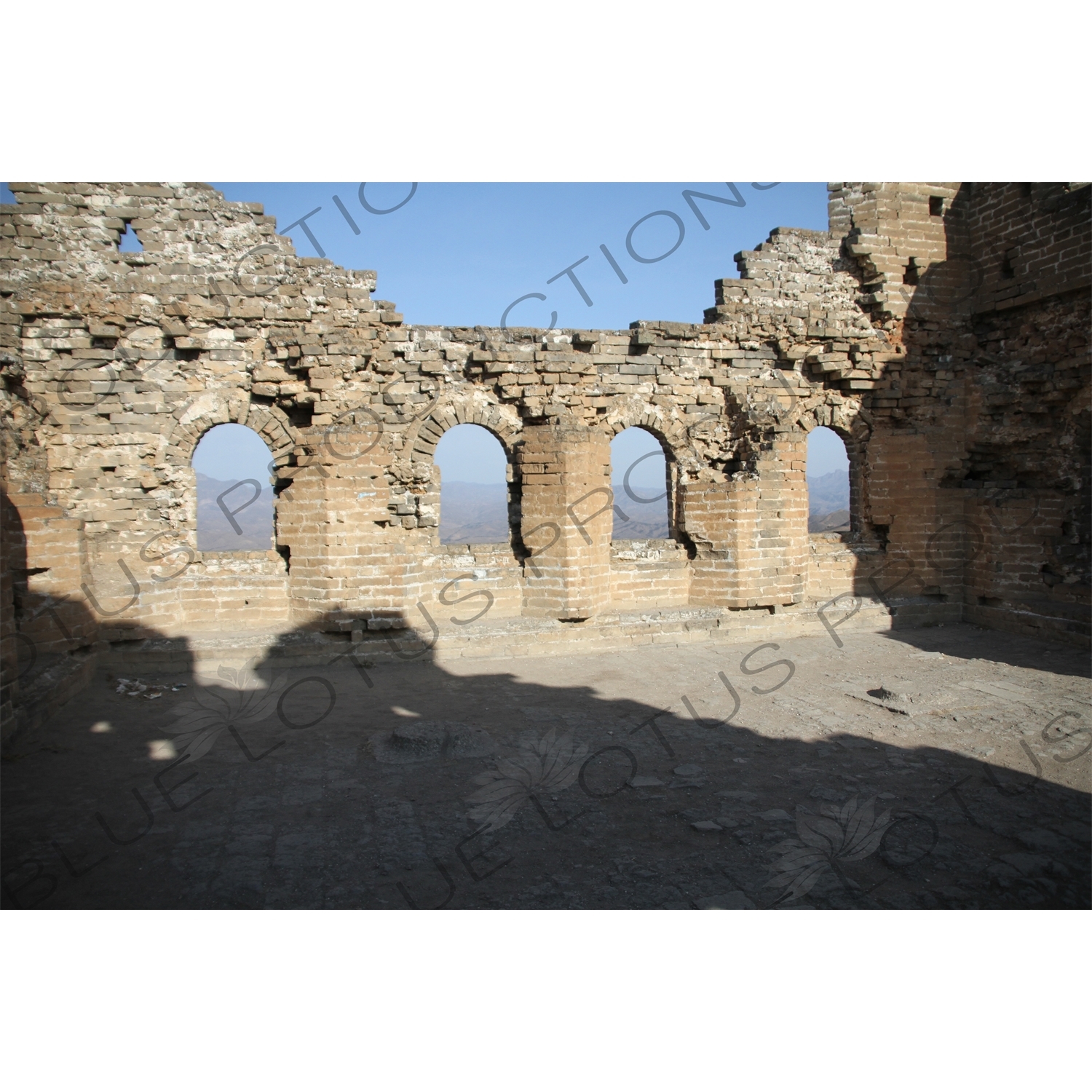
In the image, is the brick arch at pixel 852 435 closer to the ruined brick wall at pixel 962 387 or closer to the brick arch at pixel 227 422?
the ruined brick wall at pixel 962 387

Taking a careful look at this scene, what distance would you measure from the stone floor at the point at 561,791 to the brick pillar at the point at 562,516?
1.55 meters

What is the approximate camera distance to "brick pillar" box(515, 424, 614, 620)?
917cm

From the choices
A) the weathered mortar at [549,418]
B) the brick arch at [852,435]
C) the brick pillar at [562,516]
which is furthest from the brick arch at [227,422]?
A: the brick arch at [852,435]

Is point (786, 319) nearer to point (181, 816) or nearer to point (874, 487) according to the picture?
point (874, 487)

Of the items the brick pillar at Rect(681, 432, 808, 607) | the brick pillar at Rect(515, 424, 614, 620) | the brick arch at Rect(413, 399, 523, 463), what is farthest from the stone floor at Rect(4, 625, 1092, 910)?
the brick arch at Rect(413, 399, 523, 463)

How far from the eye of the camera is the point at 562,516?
9188 mm

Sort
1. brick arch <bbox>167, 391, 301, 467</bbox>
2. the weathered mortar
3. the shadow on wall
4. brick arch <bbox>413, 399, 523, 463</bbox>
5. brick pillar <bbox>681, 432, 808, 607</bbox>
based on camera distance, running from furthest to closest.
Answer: brick pillar <bbox>681, 432, 808, 607</bbox>, brick arch <bbox>413, 399, 523, 463</bbox>, brick arch <bbox>167, 391, 301, 467</bbox>, the weathered mortar, the shadow on wall

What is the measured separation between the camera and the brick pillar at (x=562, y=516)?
361 inches

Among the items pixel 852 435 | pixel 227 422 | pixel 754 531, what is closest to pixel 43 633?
pixel 227 422

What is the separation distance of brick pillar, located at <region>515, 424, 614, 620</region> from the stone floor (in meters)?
1.55

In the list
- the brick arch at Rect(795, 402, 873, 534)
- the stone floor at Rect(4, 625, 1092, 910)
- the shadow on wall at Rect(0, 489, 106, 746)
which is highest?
the brick arch at Rect(795, 402, 873, 534)

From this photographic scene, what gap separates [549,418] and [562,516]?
4.45 ft

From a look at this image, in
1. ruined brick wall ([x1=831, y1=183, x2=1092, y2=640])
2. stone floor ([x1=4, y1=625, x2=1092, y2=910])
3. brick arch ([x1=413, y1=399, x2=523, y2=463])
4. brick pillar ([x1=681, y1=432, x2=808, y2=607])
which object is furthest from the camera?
ruined brick wall ([x1=831, y1=183, x2=1092, y2=640])

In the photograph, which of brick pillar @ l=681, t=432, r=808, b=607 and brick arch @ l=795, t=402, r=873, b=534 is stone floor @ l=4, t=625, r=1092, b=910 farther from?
brick arch @ l=795, t=402, r=873, b=534
